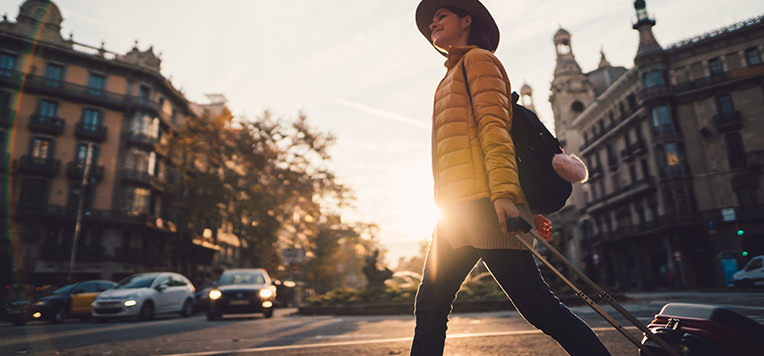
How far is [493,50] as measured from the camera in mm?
2910

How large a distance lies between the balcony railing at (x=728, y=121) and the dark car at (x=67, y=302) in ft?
115

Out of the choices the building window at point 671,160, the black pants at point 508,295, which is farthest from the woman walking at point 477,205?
the building window at point 671,160

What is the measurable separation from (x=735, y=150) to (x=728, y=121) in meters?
1.90

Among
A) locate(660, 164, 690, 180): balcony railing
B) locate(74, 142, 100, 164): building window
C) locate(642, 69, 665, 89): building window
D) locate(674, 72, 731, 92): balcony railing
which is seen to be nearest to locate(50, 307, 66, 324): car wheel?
locate(74, 142, 100, 164): building window

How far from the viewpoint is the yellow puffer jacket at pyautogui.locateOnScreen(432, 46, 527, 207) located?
89.4 inches

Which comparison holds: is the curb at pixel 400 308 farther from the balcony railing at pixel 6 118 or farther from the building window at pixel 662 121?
the balcony railing at pixel 6 118

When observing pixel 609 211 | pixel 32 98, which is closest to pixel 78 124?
pixel 32 98

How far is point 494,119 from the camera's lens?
92.4 inches

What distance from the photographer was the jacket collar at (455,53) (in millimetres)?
2686

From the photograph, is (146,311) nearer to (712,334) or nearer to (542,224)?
(542,224)

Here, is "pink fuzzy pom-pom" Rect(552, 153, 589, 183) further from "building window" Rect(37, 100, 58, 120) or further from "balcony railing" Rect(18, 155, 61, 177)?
"building window" Rect(37, 100, 58, 120)

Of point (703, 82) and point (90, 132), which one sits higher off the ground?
point (703, 82)

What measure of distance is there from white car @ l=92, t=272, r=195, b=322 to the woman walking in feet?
42.7

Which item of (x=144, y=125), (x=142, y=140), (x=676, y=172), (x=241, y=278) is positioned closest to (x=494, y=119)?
(x=241, y=278)
